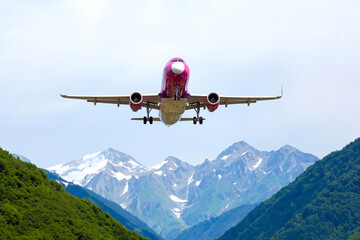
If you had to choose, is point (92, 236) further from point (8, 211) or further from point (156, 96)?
point (156, 96)

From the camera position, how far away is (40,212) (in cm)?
15138

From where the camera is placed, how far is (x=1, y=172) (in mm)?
157125

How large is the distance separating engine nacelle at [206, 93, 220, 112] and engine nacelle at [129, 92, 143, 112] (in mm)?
7200

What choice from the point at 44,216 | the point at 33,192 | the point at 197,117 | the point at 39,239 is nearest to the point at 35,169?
the point at 33,192

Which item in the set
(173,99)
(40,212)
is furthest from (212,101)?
(40,212)

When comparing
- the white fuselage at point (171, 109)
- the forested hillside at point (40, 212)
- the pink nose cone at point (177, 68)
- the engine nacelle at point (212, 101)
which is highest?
the pink nose cone at point (177, 68)

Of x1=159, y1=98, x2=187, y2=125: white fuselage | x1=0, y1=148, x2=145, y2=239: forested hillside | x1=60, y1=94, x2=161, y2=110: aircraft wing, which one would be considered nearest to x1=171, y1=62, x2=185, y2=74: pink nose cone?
x1=159, y1=98, x2=187, y2=125: white fuselage

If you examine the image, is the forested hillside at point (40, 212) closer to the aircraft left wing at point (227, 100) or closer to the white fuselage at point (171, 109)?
the white fuselage at point (171, 109)

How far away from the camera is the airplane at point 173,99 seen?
2211 inches

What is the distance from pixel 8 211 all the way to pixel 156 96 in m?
92.6

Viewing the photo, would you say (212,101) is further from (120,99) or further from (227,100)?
(120,99)

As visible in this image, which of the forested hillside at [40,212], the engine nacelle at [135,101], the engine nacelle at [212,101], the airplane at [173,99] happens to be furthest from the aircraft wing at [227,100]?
the forested hillside at [40,212]

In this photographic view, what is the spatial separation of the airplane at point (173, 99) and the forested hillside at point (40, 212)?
8306cm

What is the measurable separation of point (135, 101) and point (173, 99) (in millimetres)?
4031
